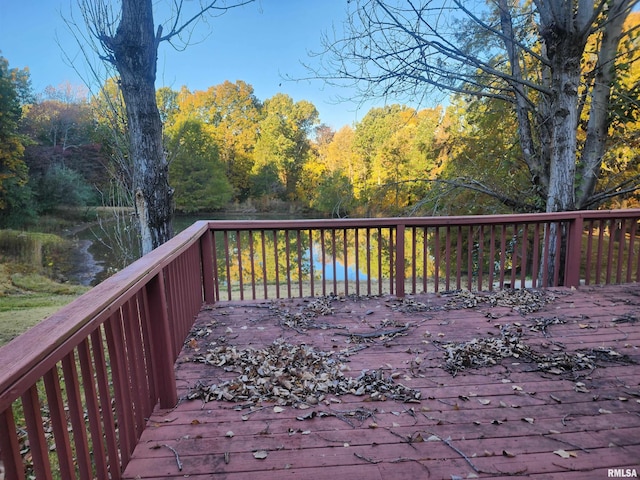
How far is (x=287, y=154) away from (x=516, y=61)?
22248mm

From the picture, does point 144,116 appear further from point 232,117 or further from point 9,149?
point 232,117

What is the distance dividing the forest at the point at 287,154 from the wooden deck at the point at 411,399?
2.86m

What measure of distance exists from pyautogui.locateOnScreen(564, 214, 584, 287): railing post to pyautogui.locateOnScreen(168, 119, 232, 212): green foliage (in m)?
21.6


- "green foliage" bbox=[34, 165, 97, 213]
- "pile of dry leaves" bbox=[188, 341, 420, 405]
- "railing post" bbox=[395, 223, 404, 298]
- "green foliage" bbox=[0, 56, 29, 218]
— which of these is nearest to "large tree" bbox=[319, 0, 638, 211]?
"railing post" bbox=[395, 223, 404, 298]

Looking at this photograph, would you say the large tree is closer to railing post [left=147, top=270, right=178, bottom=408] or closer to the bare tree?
the bare tree

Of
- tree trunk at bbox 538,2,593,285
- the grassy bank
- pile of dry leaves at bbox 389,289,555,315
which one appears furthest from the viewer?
the grassy bank

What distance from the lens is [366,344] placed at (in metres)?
2.97

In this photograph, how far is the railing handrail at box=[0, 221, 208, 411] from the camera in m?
0.85

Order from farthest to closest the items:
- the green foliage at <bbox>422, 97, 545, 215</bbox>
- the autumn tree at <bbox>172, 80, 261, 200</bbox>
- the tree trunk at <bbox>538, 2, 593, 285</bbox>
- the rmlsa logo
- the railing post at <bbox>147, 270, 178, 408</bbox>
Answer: the autumn tree at <bbox>172, 80, 261, 200</bbox> → the green foliage at <bbox>422, 97, 545, 215</bbox> → the tree trunk at <bbox>538, 2, 593, 285</bbox> → the railing post at <bbox>147, 270, 178, 408</bbox> → the rmlsa logo

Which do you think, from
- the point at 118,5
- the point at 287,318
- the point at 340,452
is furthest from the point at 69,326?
the point at 118,5

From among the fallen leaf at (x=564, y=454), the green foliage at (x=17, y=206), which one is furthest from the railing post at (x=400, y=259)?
the green foliage at (x=17, y=206)

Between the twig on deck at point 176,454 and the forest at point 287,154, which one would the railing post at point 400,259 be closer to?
the forest at point 287,154

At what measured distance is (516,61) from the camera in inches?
236

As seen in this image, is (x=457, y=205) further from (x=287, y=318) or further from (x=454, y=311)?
(x=287, y=318)
